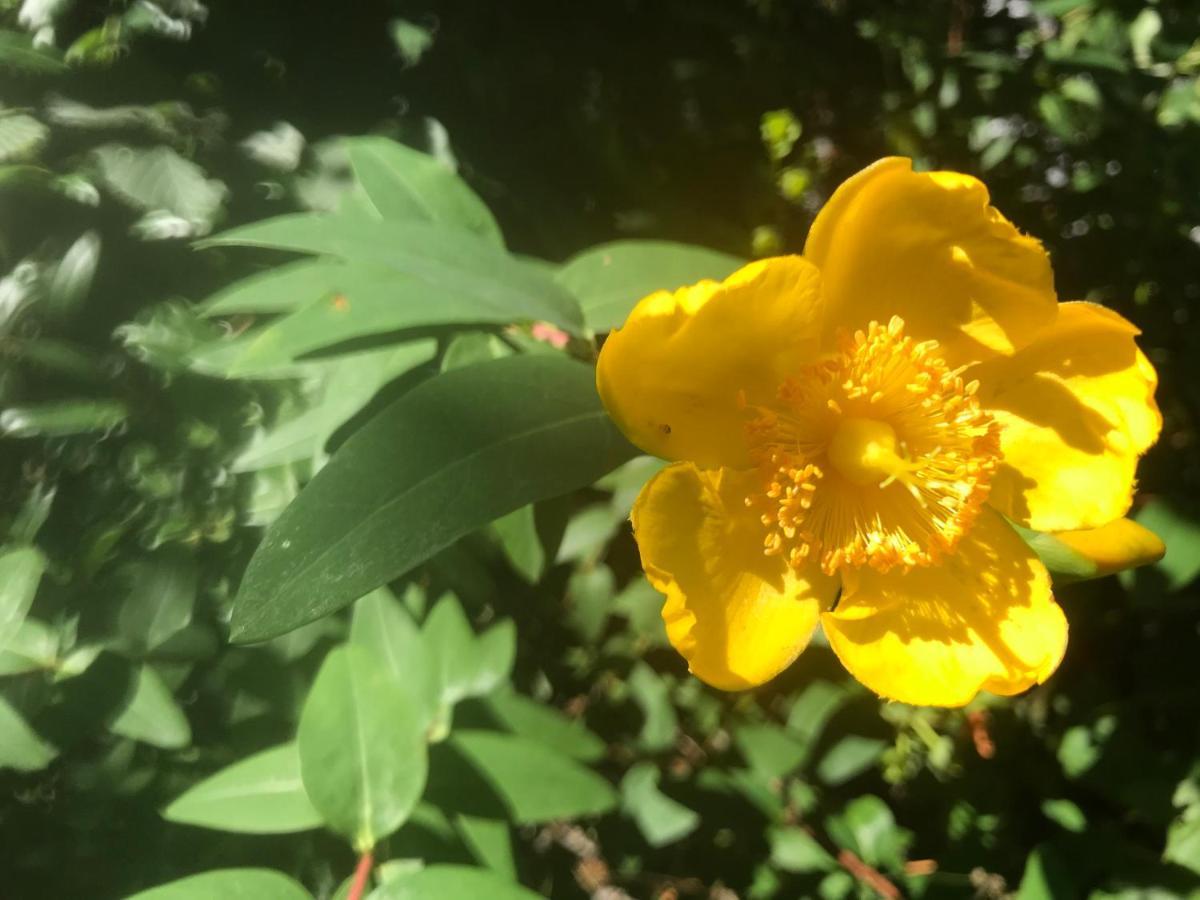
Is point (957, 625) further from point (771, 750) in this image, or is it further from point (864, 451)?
point (771, 750)

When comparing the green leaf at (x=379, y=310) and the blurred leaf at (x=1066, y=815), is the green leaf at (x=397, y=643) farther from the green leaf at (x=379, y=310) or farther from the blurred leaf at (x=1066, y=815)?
the blurred leaf at (x=1066, y=815)

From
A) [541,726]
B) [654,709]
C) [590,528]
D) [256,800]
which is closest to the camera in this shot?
[256,800]

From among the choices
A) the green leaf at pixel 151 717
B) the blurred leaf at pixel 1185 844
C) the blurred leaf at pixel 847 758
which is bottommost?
the blurred leaf at pixel 847 758

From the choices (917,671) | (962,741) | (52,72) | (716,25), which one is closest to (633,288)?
(917,671)

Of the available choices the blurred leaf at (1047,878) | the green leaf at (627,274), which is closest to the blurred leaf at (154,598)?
the green leaf at (627,274)

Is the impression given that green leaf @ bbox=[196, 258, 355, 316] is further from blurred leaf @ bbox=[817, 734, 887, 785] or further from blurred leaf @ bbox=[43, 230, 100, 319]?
blurred leaf @ bbox=[817, 734, 887, 785]

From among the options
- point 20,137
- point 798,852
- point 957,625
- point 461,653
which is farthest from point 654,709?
point 20,137

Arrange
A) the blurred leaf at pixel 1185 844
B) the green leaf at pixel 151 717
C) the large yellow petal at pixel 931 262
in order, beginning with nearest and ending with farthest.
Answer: the large yellow petal at pixel 931 262 < the green leaf at pixel 151 717 < the blurred leaf at pixel 1185 844
